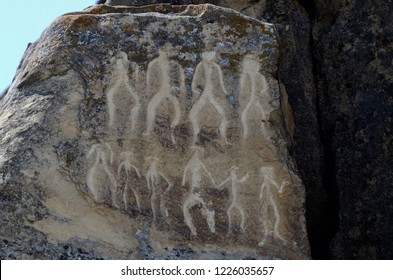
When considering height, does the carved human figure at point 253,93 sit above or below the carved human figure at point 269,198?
above

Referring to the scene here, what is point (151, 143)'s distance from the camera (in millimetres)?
5469

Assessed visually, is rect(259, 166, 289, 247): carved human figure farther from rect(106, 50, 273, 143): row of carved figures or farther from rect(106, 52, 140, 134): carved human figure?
rect(106, 52, 140, 134): carved human figure

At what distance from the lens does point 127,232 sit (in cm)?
533

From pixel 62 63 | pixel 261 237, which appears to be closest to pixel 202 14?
pixel 62 63

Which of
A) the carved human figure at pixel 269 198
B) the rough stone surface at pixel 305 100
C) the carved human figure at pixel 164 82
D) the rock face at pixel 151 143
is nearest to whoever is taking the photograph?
the rock face at pixel 151 143

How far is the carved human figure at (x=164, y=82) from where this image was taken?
552 centimetres

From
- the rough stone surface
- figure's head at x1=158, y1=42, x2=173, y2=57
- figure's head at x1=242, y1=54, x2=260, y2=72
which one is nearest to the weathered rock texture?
the rough stone surface

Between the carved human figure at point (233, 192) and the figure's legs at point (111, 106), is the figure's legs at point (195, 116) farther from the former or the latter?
the figure's legs at point (111, 106)

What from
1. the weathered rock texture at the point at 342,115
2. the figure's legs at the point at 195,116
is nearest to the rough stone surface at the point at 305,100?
the weathered rock texture at the point at 342,115

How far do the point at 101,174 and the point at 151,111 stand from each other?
339mm

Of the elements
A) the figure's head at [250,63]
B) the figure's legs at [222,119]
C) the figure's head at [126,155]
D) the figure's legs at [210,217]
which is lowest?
the figure's legs at [210,217]

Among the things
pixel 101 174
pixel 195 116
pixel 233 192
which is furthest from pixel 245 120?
pixel 101 174

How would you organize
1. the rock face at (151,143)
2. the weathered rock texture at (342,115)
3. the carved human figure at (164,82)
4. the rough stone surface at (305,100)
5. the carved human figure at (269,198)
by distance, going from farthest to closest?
the rough stone surface at (305,100) < the weathered rock texture at (342,115) < the carved human figure at (164,82) < the carved human figure at (269,198) < the rock face at (151,143)

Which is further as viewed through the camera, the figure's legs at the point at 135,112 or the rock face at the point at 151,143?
the figure's legs at the point at 135,112
